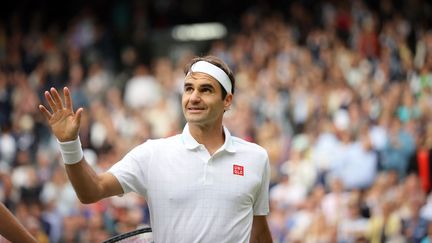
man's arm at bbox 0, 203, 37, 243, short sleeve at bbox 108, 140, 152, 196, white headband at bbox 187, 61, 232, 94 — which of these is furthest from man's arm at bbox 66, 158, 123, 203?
white headband at bbox 187, 61, 232, 94

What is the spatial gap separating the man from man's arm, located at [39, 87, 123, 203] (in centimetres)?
2

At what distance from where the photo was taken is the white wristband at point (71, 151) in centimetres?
520

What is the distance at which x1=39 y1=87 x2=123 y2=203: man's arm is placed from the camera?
5.20 meters

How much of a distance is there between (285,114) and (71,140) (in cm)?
978

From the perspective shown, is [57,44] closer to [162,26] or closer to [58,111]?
[162,26]

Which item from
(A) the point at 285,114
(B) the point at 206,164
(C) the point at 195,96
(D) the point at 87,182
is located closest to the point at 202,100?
(C) the point at 195,96

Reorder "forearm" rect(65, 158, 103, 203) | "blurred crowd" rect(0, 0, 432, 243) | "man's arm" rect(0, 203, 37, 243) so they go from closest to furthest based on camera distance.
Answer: "forearm" rect(65, 158, 103, 203) < "man's arm" rect(0, 203, 37, 243) < "blurred crowd" rect(0, 0, 432, 243)

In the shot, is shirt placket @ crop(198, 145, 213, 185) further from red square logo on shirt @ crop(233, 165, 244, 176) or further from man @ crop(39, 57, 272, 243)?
red square logo on shirt @ crop(233, 165, 244, 176)

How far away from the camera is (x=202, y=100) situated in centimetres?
564

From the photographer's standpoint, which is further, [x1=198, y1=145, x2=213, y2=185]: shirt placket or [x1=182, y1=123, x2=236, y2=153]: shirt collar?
[x1=182, y1=123, x2=236, y2=153]: shirt collar

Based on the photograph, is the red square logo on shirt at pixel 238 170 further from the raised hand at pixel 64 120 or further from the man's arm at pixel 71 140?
the raised hand at pixel 64 120

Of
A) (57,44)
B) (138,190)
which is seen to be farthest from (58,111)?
(57,44)

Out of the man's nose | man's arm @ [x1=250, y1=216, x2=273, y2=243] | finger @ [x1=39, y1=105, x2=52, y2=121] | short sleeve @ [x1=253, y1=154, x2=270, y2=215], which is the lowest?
man's arm @ [x1=250, y1=216, x2=273, y2=243]

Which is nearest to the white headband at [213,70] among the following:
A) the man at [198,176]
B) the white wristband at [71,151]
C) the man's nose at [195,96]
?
the man at [198,176]
